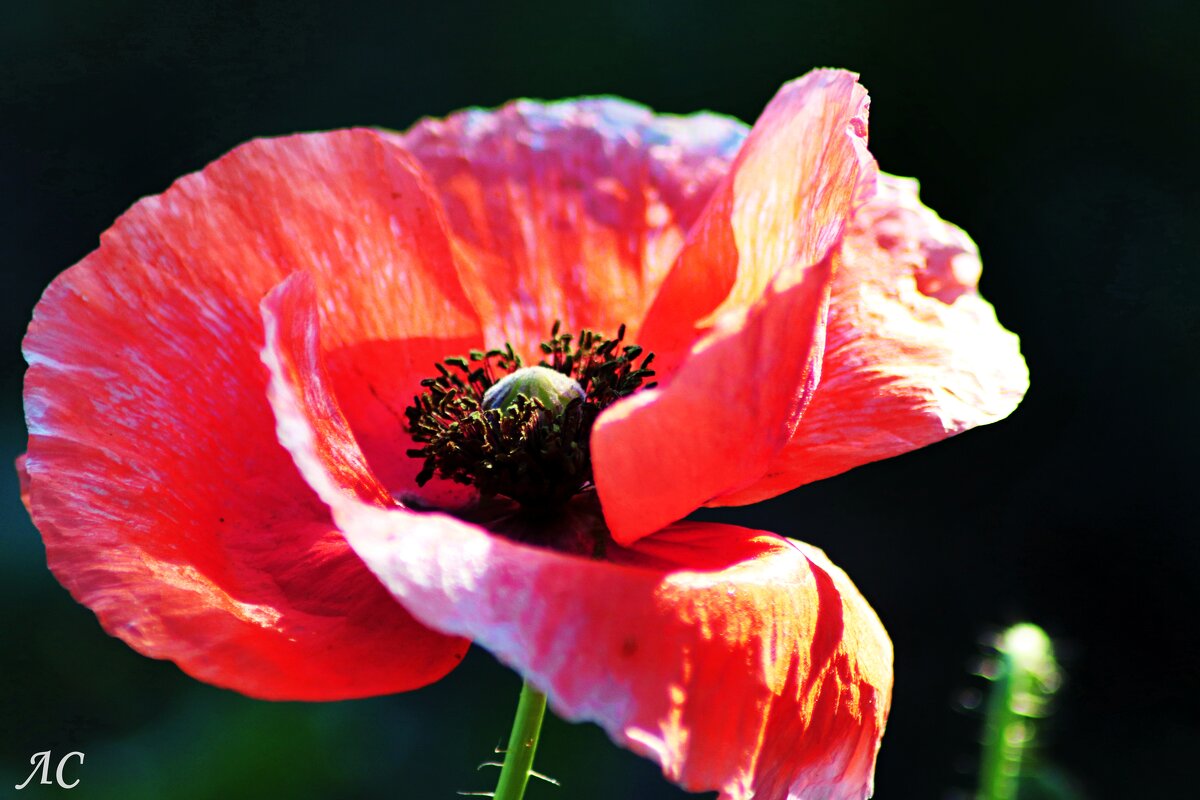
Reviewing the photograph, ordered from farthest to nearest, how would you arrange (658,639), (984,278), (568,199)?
(984,278)
(568,199)
(658,639)

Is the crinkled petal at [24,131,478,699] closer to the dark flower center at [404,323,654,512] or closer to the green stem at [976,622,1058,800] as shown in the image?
the dark flower center at [404,323,654,512]

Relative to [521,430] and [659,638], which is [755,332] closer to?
[659,638]

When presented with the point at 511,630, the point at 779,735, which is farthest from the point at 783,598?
the point at 511,630

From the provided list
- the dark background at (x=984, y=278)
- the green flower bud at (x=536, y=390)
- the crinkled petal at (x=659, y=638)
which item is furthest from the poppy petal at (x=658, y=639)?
the dark background at (x=984, y=278)

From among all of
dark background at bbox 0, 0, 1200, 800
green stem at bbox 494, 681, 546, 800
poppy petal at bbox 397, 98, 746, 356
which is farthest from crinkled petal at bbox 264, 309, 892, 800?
dark background at bbox 0, 0, 1200, 800

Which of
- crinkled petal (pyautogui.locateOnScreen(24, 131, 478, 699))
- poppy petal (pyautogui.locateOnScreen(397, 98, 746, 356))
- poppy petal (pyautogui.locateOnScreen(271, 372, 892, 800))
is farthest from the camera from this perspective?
poppy petal (pyautogui.locateOnScreen(397, 98, 746, 356))

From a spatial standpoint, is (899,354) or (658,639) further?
(899,354)

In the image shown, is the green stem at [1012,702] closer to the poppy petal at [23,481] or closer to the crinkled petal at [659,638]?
the crinkled petal at [659,638]

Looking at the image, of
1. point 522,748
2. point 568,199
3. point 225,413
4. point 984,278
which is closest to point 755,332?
point 522,748
